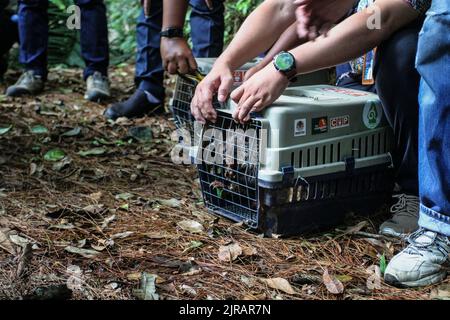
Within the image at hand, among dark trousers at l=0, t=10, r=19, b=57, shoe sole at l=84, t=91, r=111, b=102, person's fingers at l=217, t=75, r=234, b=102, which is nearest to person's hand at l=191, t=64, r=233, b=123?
person's fingers at l=217, t=75, r=234, b=102

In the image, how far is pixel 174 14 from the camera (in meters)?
2.46

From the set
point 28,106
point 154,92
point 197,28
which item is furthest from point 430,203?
point 28,106

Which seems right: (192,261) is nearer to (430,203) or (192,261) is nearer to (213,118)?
(213,118)

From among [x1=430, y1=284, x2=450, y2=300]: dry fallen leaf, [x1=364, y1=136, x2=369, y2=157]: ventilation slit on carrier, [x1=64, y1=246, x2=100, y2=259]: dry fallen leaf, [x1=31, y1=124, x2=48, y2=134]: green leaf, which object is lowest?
[x1=64, y1=246, x2=100, y2=259]: dry fallen leaf

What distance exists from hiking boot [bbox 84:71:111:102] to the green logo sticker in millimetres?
2262

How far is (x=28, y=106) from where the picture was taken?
3658 millimetres

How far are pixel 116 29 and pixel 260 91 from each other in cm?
522

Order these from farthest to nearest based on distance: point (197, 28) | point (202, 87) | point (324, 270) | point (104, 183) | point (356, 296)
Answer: point (197, 28)
point (104, 183)
point (202, 87)
point (324, 270)
point (356, 296)

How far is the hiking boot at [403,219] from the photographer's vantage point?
1.96 metres

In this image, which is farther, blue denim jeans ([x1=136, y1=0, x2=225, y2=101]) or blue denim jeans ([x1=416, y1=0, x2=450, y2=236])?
blue denim jeans ([x1=136, y1=0, x2=225, y2=101])

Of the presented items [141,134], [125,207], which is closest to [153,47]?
[141,134]

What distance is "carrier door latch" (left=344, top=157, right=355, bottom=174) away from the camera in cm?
194

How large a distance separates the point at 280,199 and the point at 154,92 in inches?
71.0

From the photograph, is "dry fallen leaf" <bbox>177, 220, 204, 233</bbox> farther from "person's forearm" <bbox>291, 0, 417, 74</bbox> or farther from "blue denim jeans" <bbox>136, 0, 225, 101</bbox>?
"blue denim jeans" <bbox>136, 0, 225, 101</bbox>
